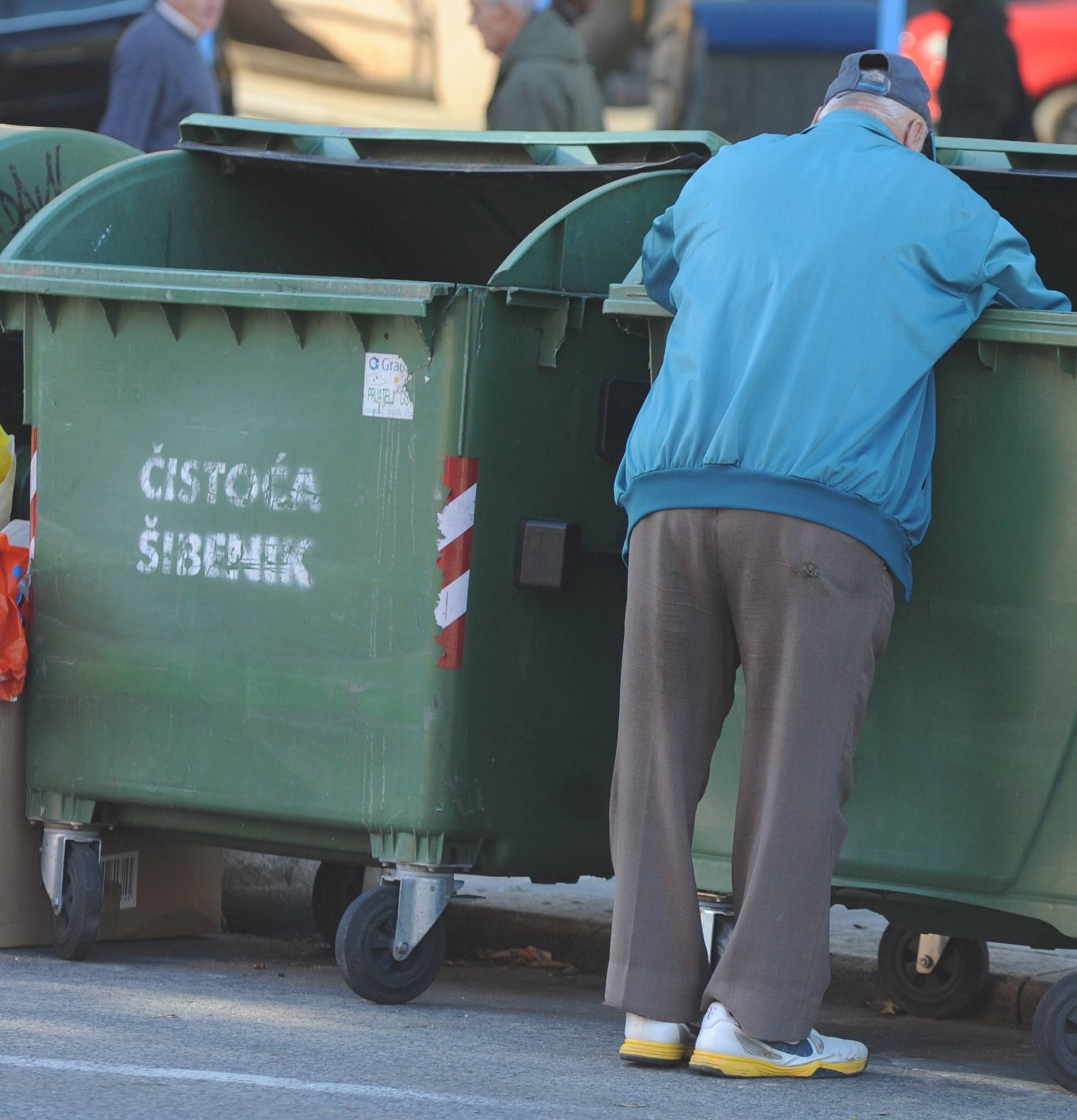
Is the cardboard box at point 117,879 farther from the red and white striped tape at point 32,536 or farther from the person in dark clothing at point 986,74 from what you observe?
the person in dark clothing at point 986,74

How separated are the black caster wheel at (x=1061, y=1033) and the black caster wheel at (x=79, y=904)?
1928 mm

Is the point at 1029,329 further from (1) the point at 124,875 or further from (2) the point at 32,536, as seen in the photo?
(1) the point at 124,875

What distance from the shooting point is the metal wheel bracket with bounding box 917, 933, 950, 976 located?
4.41 m

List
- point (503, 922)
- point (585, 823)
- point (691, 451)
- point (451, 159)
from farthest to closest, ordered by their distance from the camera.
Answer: point (503, 922) < point (451, 159) < point (585, 823) < point (691, 451)

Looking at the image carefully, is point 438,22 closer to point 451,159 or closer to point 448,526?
point 451,159

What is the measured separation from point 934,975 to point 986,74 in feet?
16.4

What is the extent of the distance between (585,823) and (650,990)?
2.62ft

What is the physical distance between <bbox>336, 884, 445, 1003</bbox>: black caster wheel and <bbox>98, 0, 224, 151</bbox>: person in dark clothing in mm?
3928

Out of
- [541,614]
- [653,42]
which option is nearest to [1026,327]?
[541,614]

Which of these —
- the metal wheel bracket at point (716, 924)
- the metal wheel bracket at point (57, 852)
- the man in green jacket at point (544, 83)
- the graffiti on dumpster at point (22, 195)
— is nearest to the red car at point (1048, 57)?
the man in green jacket at point (544, 83)

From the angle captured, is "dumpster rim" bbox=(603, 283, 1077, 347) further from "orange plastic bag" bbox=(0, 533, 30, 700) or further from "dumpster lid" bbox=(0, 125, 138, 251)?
"dumpster lid" bbox=(0, 125, 138, 251)

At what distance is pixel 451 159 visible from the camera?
463 cm

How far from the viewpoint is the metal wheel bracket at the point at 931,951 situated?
4406 millimetres

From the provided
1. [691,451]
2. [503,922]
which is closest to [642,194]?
[691,451]
